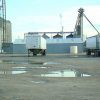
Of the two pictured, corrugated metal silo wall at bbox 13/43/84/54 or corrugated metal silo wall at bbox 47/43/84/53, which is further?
corrugated metal silo wall at bbox 47/43/84/53

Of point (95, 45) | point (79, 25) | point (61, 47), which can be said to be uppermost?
point (79, 25)

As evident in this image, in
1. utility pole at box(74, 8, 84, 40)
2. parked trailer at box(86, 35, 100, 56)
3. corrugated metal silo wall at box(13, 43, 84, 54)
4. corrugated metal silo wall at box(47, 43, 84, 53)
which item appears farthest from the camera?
utility pole at box(74, 8, 84, 40)

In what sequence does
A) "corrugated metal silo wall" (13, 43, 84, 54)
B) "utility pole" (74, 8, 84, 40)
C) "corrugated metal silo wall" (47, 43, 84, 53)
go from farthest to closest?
1. "utility pole" (74, 8, 84, 40)
2. "corrugated metal silo wall" (47, 43, 84, 53)
3. "corrugated metal silo wall" (13, 43, 84, 54)

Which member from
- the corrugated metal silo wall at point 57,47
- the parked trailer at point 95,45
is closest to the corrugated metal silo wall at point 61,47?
the corrugated metal silo wall at point 57,47

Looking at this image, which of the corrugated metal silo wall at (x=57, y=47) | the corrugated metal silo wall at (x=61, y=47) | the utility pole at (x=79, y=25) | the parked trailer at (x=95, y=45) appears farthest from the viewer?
the utility pole at (x=79, y=25)

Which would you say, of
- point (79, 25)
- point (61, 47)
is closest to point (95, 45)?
point (61, 47)

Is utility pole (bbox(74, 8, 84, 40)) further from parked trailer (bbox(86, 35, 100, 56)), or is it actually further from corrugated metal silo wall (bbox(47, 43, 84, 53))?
parked trailer (bbox(86, 35, 100, 56))

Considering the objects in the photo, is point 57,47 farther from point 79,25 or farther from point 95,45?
point 95,45

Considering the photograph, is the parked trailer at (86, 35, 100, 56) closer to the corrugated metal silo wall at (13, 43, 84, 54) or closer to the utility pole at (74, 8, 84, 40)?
the corrugated metal silo wall at (13, 43, 84, 54)

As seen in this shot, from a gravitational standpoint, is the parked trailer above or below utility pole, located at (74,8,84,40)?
below

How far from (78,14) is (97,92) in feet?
389

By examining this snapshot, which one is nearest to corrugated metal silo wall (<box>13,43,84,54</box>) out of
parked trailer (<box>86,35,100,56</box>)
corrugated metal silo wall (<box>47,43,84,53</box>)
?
corrugated metal silo wall (<box>47,43,84,53</box>)

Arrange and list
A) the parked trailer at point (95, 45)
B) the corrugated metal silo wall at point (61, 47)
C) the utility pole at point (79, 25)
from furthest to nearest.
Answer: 1. the utility pole at point (79, 25)
2. the corrugated metal silo wall at point (61, 47)
3. the parked trailer at point (95, 45)

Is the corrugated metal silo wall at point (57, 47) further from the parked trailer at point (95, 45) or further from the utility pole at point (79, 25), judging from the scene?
the parked trailer at point (95, 45)
